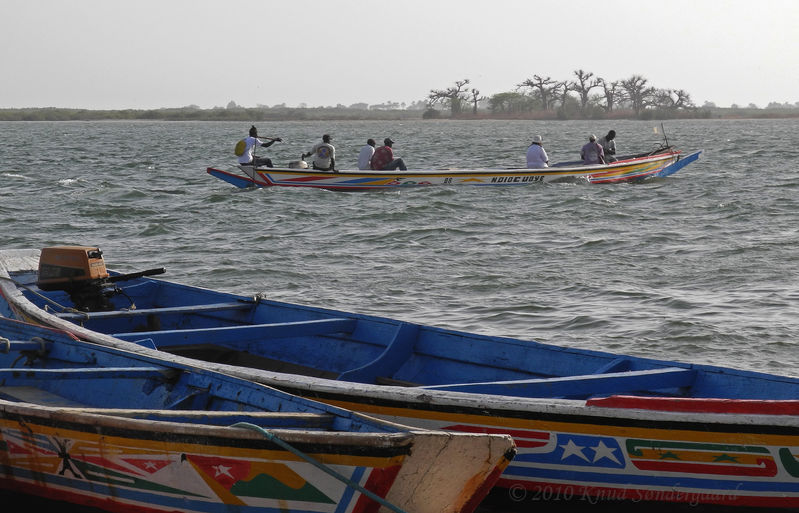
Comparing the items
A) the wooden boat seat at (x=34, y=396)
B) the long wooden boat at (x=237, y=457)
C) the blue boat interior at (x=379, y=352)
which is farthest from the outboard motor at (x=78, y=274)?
the long wooden boat at (x=237, y=457)

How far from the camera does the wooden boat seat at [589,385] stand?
224 inches

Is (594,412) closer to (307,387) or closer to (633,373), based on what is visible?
(633,373)

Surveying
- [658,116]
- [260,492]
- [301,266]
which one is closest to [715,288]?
[301,266]

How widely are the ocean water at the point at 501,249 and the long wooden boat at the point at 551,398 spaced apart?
2485mm

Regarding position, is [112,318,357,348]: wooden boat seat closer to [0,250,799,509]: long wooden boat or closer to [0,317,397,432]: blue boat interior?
[0,250,799,509]: long wooden boat

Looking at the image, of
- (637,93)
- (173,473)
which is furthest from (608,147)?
(637,93)

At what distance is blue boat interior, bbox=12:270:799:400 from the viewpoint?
5.79 meters

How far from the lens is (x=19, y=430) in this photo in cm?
513

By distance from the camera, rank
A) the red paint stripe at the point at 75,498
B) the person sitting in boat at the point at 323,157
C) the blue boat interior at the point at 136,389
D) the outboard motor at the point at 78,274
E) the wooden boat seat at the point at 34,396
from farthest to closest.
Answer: the person sitting in boat at the point at 323,157 < the outboard motor at the point at 78,274 < the wooden boat seat at the point at 34,396 < the red paint stripe at the point at 75,498 < the blue boat interior at the point at 136,389

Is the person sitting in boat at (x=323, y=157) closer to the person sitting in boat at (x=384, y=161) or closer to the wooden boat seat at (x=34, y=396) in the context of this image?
the person sitting in boat at (x=384, y=161)

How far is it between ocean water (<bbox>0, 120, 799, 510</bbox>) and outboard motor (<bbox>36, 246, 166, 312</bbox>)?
9.99 feet

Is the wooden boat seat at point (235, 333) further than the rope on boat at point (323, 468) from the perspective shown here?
Yes

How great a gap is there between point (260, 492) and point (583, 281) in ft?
25.8

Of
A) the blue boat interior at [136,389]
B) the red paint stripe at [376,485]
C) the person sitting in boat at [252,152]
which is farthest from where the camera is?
the person sitting in boat at [252,152]
